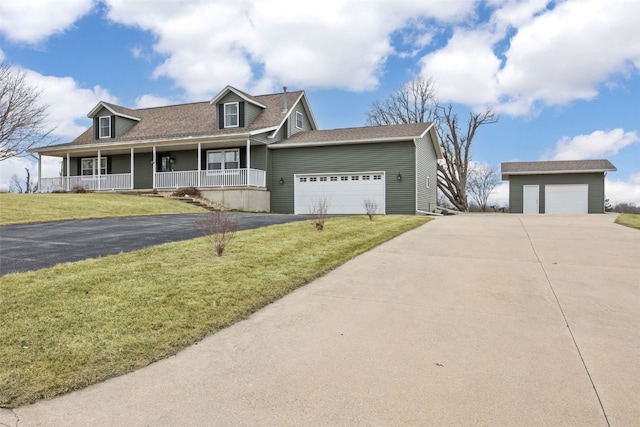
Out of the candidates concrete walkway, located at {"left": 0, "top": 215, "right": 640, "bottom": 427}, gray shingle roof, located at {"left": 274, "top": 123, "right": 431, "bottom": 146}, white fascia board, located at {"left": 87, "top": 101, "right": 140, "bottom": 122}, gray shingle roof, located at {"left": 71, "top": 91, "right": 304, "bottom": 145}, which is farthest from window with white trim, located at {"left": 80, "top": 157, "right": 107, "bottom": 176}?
concrete walkway, located at {"left": 0, "top": 215, "right": 640, "bottom": 427}

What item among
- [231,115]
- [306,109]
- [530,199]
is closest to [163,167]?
[231,115]

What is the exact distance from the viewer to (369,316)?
4305 mm

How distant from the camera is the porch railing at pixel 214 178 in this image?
19812 mm

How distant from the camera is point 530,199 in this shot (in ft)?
84.9

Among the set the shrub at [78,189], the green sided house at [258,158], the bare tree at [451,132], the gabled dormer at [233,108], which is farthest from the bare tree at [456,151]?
the shrub at [78,189]

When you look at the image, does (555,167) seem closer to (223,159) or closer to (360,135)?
(360,135)

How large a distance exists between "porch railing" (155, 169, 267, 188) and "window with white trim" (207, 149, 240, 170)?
3.55 ft

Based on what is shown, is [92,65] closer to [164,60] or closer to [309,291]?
[164,60]

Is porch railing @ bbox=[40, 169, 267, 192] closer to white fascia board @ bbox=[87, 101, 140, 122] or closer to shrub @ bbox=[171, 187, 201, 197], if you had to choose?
shrub @ bbox=[171, 187, 201, 197]

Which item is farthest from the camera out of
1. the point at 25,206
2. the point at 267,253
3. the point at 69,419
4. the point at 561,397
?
the point at 25,206

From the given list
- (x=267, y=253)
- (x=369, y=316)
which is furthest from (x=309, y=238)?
(x=369, y=316)

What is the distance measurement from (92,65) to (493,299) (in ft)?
68.1

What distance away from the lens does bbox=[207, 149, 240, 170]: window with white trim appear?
21297mm

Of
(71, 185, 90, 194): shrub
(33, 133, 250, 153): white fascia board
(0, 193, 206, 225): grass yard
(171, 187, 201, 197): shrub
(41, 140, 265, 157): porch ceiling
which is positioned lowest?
(0, 193, 206, 225): grass yard
